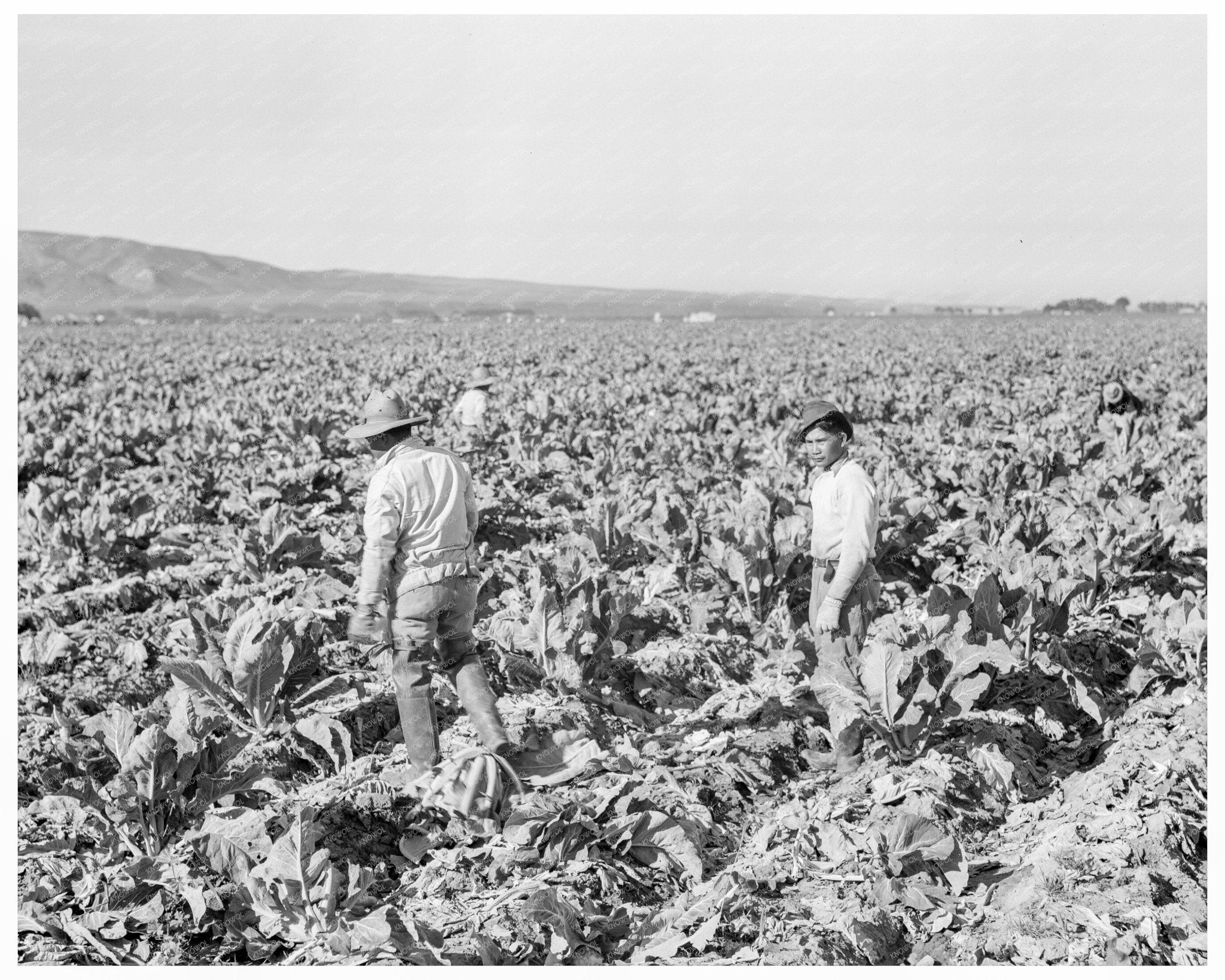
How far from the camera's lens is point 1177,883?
133 inches

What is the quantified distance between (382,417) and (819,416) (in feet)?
5.67

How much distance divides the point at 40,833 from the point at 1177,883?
4.13 m

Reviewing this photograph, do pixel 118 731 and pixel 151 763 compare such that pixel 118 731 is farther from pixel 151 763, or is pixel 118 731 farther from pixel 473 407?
pixel 473 407

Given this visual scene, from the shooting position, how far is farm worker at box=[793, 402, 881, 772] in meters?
4.02

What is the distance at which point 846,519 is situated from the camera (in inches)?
160

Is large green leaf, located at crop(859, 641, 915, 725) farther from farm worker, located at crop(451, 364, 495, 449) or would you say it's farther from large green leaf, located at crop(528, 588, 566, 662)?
farm worker, located at crop(451, 364, 495, 449)

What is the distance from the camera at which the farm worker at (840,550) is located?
4.02 metres

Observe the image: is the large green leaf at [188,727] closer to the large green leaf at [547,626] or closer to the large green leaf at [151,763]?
the large green leaf at [151,763]

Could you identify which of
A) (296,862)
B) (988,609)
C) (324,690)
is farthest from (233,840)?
(988,609)

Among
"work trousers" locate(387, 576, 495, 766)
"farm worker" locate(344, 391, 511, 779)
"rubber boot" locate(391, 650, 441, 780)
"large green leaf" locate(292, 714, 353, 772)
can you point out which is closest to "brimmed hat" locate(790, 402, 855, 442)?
"farm worker" locate(344, 391, 511, 779)

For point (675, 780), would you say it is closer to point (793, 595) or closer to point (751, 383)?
point (793, 595)

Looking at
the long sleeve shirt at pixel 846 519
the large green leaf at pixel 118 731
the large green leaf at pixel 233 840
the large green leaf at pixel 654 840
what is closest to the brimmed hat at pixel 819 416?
the long sleeve shirt at pixel 846 519

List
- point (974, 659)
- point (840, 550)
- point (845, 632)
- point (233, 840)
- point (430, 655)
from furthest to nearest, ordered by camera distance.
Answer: point (845, 632) < point (840, 550) < point (974, 659) < point (430, 655) < point (233, 840)

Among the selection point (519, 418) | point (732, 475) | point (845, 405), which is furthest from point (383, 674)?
point (845, 405)
